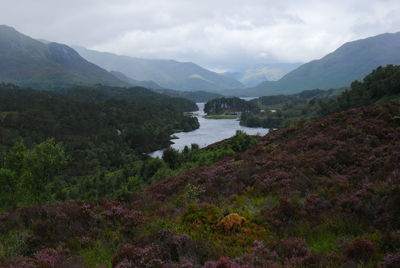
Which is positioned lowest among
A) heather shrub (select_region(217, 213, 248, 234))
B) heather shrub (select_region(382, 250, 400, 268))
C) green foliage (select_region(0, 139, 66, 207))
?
green foliage (select_region(0, 139, 66, 207))

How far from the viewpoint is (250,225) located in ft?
25.8

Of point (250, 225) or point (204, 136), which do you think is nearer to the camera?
point (250, 225)

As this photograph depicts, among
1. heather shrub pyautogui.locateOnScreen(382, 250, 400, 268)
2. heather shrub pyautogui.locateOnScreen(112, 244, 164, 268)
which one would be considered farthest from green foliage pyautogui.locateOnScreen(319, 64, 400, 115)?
heather shrub pyautogui.locateOnScreen(112, 244, 164, 268)

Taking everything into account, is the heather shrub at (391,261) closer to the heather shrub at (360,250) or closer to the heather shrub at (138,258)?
the heather shrub at (360,250)

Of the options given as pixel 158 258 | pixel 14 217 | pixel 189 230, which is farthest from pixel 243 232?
pixel 14 217

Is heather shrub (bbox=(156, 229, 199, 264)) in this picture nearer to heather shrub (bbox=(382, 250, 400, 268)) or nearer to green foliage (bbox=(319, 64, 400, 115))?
heather shrub (bbox=(382, 250, 400, 268))

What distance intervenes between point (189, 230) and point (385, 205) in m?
5.63

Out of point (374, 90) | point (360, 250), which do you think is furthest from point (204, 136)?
point (360, 250)

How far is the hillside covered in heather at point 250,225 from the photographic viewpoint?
19.8 feet

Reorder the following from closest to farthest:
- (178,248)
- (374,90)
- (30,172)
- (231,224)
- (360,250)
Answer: (360,250) < (178,248) < (231,224) < (30,172) < (374,90)

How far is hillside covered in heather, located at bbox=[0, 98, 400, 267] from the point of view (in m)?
6.05

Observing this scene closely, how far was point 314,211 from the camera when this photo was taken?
27.9 feet

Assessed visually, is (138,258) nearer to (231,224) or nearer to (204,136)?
(231,224)

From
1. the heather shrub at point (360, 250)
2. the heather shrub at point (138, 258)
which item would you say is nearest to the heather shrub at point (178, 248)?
the heather shrub at point (138, 258)
